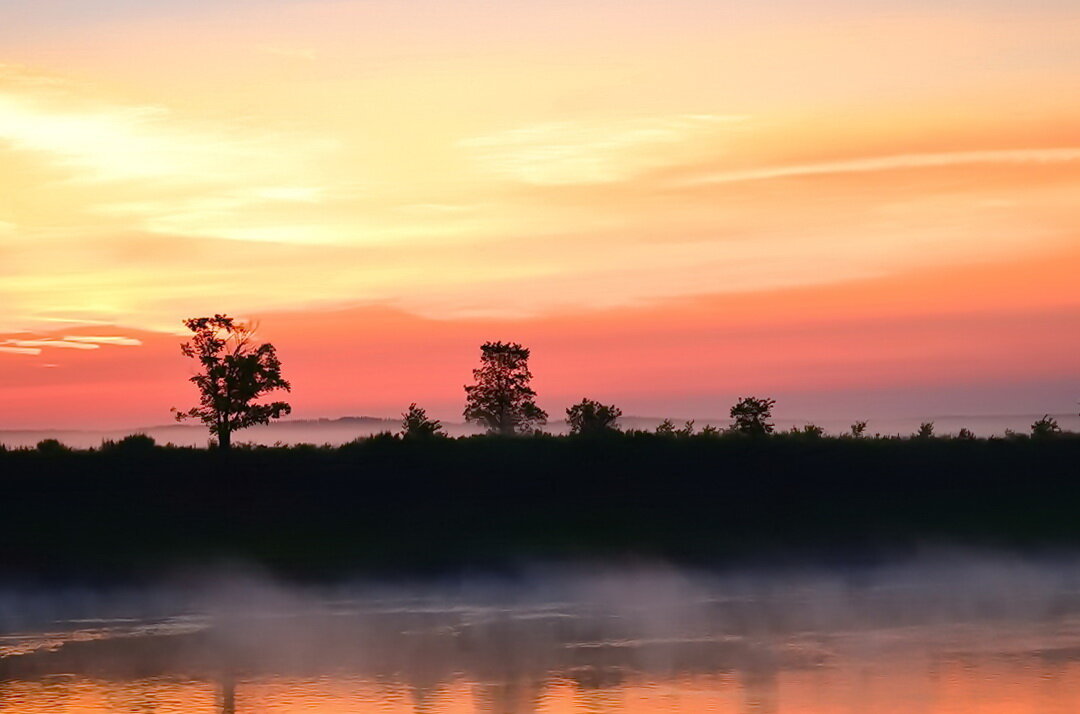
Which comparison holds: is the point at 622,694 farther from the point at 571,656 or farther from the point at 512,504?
the point at 512,504

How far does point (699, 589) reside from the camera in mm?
41250

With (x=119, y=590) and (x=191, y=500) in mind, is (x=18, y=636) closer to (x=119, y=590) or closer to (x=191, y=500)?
(x=119, y=590)

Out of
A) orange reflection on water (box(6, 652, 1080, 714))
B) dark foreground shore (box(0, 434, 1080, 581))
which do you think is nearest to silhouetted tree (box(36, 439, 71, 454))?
dark foreground shore (box(0, 434, 1080, 581))

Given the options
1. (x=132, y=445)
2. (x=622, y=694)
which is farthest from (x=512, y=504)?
(x=622, y=694)

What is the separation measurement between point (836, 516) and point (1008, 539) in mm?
4899

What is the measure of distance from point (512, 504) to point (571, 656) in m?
18.7

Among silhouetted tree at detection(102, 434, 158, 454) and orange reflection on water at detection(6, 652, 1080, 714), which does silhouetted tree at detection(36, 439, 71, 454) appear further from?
orange reflection on water at detection(6, 652, 1080, 714)

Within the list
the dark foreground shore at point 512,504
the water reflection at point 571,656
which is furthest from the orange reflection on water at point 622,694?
the dark foreground shore at point 512,504

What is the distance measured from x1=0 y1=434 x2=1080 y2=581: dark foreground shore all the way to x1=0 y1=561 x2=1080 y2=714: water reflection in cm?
460

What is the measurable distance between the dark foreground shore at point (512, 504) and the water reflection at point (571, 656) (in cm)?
460

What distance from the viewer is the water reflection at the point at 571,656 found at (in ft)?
77.2

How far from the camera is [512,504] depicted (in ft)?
153

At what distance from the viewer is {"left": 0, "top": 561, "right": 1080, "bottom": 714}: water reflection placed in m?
23.5

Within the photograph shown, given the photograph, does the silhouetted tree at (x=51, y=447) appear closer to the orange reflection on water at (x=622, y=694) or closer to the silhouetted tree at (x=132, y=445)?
the silhouetted tree at (x=132, y=445)
